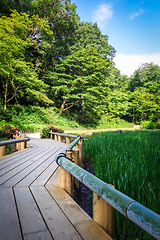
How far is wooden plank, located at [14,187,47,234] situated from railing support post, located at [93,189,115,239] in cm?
40

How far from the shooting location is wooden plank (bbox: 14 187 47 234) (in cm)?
107

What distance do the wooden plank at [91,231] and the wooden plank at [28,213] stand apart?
261 mm

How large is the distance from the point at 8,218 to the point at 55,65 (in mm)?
16293

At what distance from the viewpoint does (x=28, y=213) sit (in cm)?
126

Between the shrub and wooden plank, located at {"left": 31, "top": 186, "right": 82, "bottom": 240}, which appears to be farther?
the shrub

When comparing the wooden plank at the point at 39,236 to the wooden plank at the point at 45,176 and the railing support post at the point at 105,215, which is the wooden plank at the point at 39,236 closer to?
the railing support post at the point at 105,215

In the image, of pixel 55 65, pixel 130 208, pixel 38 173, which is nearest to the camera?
pixel 130 208

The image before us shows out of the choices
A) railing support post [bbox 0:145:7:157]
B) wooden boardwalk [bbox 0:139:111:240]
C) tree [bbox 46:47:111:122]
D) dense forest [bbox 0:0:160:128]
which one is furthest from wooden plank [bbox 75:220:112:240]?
tree [bbox 46:47:111:122]

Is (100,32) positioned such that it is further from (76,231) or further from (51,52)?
(76,231)

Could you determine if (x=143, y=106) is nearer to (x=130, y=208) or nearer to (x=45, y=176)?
(x=45, y=176)

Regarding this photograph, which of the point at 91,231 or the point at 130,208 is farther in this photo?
the point at 91,231

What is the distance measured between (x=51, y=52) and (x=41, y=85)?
5.09 metres

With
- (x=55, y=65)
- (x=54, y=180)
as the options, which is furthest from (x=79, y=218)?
(x=55, y=65)

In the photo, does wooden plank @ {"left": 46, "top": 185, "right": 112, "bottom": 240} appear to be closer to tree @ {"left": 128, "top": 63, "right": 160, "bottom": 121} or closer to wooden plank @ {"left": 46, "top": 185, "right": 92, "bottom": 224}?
wooden plank @ {"left": 46, "top": 185, "right": 92, "bottom": 224}
